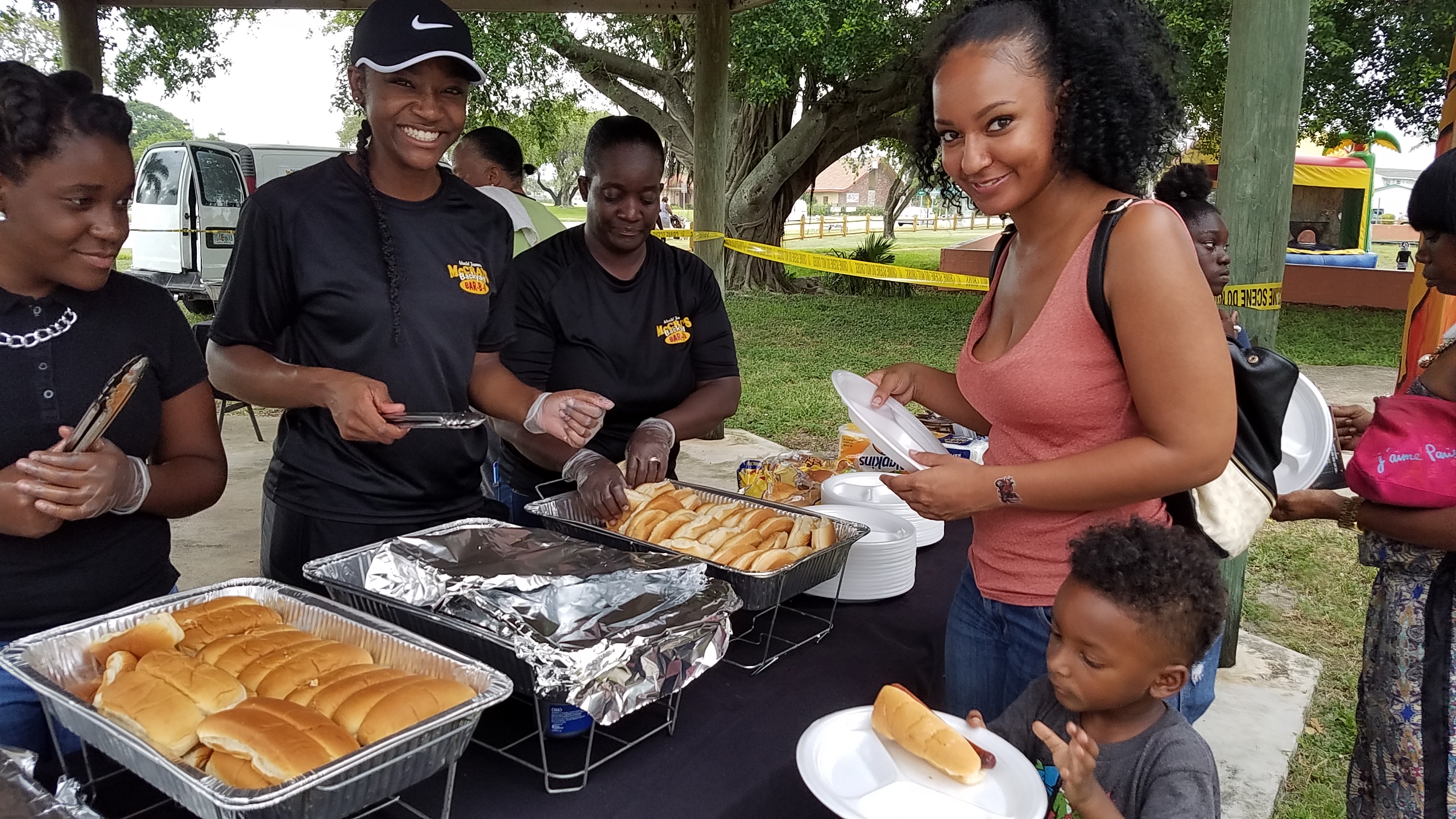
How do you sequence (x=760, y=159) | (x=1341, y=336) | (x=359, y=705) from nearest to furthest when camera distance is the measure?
(x=359, y=705), (x=1341, y=336), (x=760, y=159)

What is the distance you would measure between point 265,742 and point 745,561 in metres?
1.03

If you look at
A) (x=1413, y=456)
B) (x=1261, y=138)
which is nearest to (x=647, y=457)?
(x=1413, y=456)

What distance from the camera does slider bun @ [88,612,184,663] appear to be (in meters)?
1.46

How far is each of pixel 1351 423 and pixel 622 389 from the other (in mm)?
2036

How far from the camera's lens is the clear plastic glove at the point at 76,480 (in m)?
1.44

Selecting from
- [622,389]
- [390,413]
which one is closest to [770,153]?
[622,389]

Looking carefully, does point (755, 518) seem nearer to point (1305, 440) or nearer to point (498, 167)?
point (1305, 440)

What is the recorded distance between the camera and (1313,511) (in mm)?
2254

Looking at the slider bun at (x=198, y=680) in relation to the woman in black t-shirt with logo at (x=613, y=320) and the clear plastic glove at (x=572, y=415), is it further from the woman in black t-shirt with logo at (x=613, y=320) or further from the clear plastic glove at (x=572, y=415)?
the woman in black t-shirt with logo at (x=613, y=320)

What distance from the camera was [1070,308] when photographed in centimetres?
150

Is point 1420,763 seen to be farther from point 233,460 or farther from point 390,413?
point 233,460

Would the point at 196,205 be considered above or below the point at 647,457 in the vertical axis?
above

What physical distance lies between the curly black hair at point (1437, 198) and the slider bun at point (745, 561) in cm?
167

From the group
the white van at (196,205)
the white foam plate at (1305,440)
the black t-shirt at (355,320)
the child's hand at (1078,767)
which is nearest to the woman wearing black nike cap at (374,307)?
the black t-shirt at (355,320)
